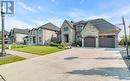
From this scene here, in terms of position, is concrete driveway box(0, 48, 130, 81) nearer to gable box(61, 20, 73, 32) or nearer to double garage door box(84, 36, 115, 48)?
double garage door box(84, 36, 115, 48)

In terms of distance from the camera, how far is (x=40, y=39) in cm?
4284

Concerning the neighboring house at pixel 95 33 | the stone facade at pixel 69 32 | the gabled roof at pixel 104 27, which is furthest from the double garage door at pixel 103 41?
the stone facade at pixel 69 32

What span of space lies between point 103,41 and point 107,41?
922mm

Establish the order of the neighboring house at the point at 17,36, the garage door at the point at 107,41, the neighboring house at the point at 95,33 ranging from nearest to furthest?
the garage door at the point at 107,41, the neighboring house at the point at 95,33, the neighboring house at the point at 17,36

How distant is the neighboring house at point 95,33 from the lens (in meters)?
28.2

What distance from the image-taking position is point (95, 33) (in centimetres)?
2997

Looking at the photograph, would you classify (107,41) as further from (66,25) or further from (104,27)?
(66,25)

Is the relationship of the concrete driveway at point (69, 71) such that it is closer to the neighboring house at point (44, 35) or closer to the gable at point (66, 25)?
the gable at point (66, 25)

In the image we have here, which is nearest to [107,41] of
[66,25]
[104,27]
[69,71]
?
[104,27]

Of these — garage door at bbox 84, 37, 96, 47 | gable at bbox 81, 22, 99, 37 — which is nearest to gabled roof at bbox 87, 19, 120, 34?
gable at bbox 81, 22, 99, 37

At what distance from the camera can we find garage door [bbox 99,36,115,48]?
27836mm

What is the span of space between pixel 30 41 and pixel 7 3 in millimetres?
32877

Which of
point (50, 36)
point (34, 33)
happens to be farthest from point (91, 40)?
point (34, 33)

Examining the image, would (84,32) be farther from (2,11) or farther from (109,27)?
(2,11)
